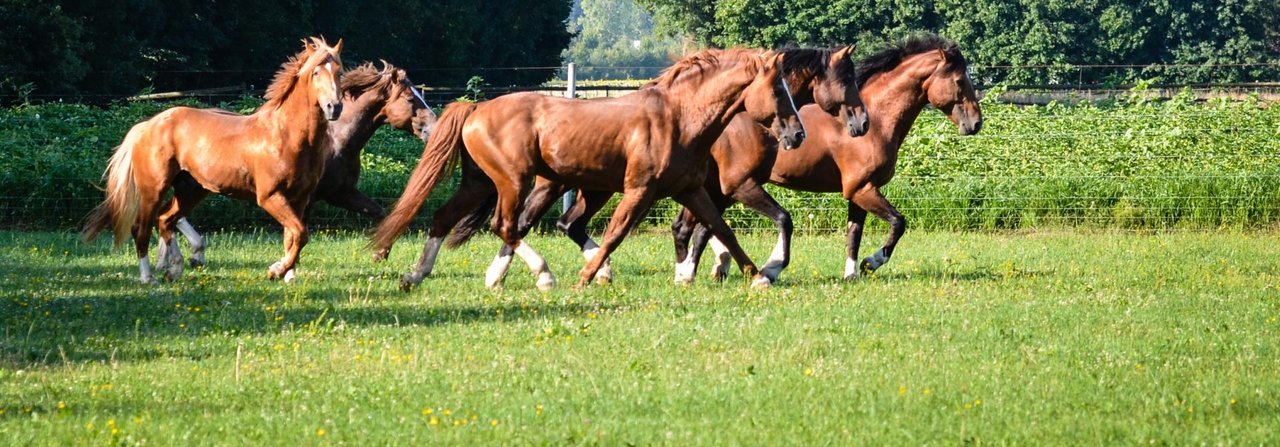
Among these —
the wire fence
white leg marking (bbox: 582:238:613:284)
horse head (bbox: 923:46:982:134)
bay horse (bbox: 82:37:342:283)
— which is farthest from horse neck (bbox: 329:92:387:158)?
the wire fence

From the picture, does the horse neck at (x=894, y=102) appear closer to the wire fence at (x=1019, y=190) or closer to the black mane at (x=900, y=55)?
the black mane at (x=900, y=55)

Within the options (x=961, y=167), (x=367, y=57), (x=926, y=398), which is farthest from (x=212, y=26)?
(x=926, y=398)

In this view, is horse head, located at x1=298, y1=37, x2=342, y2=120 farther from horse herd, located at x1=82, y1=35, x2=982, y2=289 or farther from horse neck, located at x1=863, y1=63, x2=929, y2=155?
horse neck, located at x1=863, y1=63, x2=929, y2=155

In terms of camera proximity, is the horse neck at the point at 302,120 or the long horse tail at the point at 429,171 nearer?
the long horse tail at the point at 429,171

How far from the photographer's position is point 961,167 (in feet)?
66.9

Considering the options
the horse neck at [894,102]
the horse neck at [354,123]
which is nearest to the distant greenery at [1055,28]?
the horse neck at [894,102]

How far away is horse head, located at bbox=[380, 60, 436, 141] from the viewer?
1320 cm

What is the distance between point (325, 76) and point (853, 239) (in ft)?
15.0

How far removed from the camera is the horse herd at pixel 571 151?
11.3 m

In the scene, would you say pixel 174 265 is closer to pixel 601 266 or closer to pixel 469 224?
pixel 469 224

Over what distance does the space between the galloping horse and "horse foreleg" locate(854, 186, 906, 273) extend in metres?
0.76

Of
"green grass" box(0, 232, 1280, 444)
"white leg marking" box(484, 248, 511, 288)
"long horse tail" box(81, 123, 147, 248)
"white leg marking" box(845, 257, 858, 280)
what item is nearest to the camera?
"green grass" box(0, 232, 1280, 444)

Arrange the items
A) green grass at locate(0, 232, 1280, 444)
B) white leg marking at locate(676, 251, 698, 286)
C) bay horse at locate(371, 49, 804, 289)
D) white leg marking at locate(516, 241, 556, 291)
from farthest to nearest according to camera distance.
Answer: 1. white leg marking at locate(676, 251, 698, 286)
2. white leg marking at locate(516, 241, 556, 291)
3. bay horse at locate(371, 49, 804, 289)
4. green grass at locate(0, 232, 1280, 444)

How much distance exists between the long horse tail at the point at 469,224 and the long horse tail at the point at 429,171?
44 cm
